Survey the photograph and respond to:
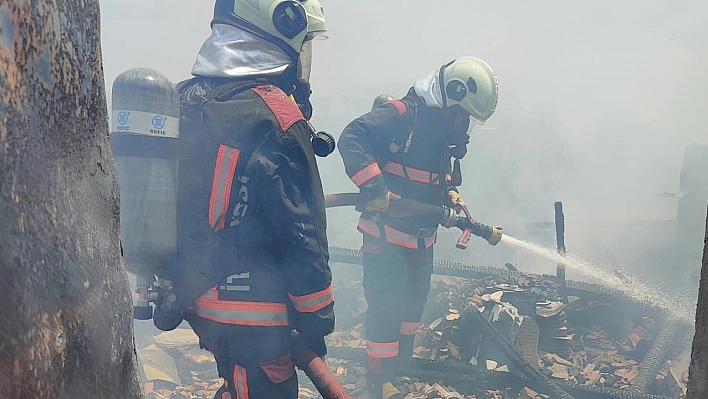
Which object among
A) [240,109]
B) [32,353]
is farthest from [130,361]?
[240,109]

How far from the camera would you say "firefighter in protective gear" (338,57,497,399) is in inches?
189

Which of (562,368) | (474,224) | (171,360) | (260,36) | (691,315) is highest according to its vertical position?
(260,36)

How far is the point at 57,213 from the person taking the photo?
0.73 meters

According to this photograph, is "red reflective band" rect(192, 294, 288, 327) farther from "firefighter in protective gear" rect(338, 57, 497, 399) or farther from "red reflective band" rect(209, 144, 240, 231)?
"firefighter in protective gear" rect(338, 57, 497, 399)

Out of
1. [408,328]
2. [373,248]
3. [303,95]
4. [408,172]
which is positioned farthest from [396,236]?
[303,95]

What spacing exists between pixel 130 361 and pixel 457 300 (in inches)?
233

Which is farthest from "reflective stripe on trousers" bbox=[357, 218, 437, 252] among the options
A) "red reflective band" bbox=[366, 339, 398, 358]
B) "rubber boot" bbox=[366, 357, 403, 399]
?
"rubber boot" bbox=[366, 357, 403, 399]

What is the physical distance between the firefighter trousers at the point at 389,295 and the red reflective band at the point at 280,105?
2677 millimetres

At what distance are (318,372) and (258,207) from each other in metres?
0.79

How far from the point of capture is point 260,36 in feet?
8.33

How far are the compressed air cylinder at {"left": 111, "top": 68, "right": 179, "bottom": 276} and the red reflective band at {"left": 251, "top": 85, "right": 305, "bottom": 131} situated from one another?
0.42m

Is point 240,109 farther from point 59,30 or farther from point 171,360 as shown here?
point 171,360

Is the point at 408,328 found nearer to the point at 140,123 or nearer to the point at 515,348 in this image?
the point at 515,348

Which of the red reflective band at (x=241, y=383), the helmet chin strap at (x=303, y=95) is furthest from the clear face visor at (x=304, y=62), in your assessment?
the red reflective band at (x=241, y=383)
